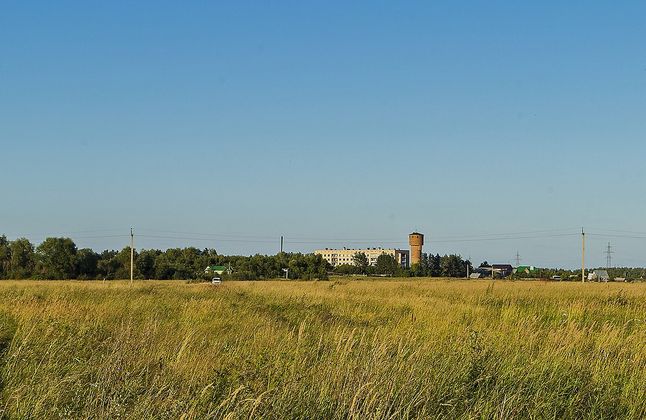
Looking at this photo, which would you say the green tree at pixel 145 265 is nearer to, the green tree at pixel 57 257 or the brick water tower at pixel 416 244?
the green tree at pixel 57 257

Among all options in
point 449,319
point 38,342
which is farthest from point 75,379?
point 449,319

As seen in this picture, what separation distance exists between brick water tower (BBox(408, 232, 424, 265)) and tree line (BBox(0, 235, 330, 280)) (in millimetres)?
52853

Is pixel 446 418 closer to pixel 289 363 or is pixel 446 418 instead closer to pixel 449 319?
pixel 289 363

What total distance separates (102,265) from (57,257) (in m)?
6.91

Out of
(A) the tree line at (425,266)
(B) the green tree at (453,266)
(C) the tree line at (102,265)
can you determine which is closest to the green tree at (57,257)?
(C) the tree line at (102,265)

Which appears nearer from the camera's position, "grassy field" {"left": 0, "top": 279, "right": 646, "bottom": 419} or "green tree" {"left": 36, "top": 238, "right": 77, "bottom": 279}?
"grassy field" {"left": 0, "top": 279, "right": 646, "bottom": 419}

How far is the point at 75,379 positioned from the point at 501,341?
5.10 m

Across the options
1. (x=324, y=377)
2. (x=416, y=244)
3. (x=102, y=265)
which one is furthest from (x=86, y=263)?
(x=324, y=377)

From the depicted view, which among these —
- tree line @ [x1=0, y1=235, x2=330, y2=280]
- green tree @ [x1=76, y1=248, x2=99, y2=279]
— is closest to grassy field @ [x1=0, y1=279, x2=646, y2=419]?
tree line @ [x1=0, y1=235, x2=330, y2=280]

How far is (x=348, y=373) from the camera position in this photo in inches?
213

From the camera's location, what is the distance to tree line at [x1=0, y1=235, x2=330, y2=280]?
309 ft

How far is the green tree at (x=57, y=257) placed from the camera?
93.7 m

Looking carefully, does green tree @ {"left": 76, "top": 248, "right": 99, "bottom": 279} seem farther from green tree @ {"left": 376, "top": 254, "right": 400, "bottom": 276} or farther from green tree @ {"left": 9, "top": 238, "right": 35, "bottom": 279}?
green tree @ {"left": 376, "top": 254, "right": 400, "bottom": 276}

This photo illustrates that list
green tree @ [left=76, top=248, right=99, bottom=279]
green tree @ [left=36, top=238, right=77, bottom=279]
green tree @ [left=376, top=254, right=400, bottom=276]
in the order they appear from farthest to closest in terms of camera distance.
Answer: green tree @ [left=376, top=254, right=400, bottom=276] < green tree @ [left=76, top=248, right=99, bottom=279] < green tree @ [left=36, top=238, right=77, bottom=279]
